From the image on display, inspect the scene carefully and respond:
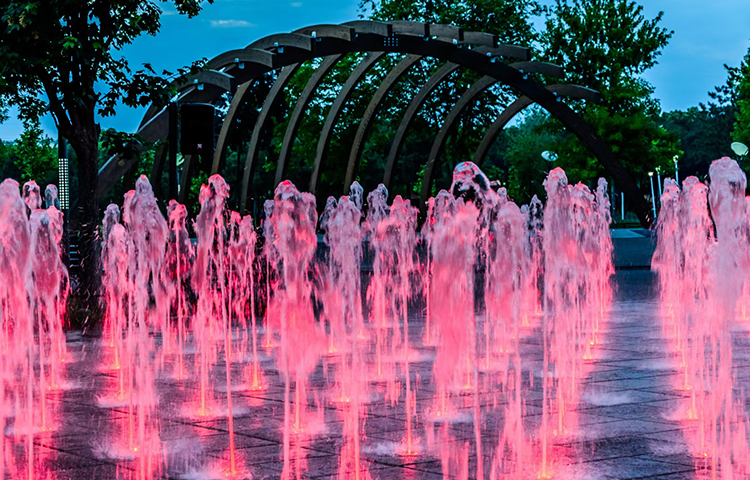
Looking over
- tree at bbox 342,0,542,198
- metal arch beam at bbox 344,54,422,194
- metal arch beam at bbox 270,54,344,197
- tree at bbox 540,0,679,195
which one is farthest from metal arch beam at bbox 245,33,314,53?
tree at bbox 540,0,679,195

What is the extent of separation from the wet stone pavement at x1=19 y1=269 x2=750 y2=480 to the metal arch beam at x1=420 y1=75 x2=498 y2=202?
1904cm

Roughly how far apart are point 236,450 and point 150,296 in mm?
10676

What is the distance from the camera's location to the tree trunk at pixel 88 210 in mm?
15789

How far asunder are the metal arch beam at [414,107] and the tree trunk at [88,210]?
11999 mm

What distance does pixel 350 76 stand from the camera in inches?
1017

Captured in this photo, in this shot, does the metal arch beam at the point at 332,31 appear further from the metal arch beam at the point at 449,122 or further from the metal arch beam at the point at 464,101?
the metal arch beam at the point at 449,122

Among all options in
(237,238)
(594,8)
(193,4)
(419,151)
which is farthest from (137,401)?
(419,151)

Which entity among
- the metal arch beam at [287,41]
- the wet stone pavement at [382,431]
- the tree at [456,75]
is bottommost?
the wet stone pavement at [382,431]

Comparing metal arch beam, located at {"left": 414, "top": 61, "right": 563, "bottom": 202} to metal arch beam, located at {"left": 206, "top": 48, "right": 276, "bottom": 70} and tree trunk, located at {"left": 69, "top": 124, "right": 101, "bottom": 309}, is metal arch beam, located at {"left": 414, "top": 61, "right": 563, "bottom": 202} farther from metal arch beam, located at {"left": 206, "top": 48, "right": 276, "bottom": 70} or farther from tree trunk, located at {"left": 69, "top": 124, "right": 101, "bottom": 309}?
tree trunk, located at {"left": 69, "top": 124, "right": 101, "bottom": 309}

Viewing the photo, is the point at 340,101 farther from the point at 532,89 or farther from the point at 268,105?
the point at 532,89

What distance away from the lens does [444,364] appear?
9.42 m

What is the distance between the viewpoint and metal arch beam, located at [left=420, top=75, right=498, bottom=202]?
2881 cm

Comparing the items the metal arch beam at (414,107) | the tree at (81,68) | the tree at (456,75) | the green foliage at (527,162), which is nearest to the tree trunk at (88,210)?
the tree at (81,68)

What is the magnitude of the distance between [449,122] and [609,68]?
18687 millimetres
